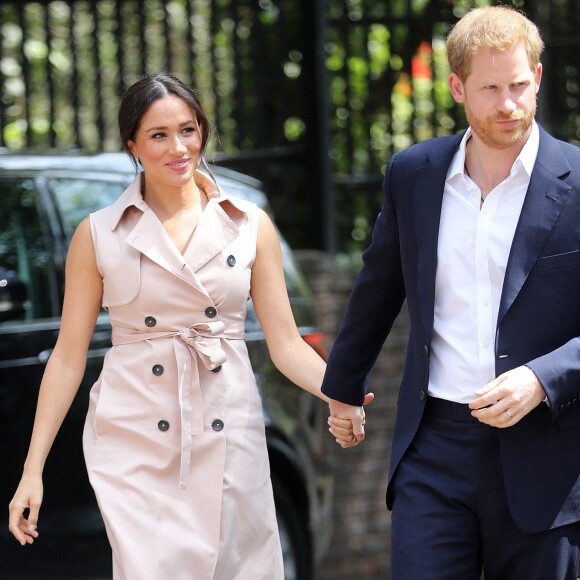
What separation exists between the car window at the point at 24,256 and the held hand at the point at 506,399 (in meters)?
2.25

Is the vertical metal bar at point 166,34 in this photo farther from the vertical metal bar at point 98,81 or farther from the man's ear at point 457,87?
the man's ear at point 457,87

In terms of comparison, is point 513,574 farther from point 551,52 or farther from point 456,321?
point 551,52

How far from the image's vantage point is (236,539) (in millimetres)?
4090

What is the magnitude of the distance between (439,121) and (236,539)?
17.2 ft

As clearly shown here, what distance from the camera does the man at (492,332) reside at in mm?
3580

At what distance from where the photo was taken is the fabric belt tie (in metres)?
4.03

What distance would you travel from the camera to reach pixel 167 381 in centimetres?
407

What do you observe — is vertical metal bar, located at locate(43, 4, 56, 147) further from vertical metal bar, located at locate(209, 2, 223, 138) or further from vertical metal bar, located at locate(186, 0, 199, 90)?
vertical metal bar, located at locate(209, 2, 223, 138)

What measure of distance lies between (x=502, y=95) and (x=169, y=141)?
106cm

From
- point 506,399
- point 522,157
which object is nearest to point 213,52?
point 522,157

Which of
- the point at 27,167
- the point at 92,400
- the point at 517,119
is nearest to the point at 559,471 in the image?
the point at 517,119

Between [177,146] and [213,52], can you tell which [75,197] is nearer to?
[177,146]

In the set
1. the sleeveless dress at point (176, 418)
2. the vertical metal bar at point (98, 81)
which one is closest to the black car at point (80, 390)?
the sleeveless dress at point (176, 418)

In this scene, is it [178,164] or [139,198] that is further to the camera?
[139,198]
